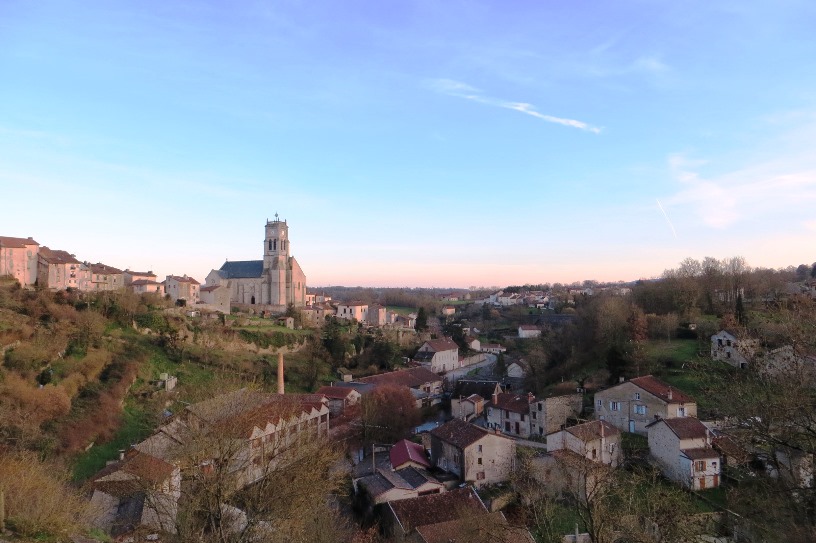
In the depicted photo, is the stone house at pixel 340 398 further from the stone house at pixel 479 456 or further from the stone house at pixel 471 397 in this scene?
the stone house at pixel 479 456

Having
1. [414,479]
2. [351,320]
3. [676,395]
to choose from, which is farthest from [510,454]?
[351,320]

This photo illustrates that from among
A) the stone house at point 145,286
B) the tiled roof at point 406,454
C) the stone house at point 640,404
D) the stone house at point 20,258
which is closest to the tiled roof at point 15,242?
the stone house at point 20,258

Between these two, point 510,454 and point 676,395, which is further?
point 676,395

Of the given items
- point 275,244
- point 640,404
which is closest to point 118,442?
point 640,404

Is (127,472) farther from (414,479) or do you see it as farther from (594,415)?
(594,415)

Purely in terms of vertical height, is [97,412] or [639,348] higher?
[639,348]

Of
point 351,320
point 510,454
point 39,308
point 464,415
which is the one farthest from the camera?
point 351,320

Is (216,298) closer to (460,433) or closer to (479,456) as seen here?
(460,433)
